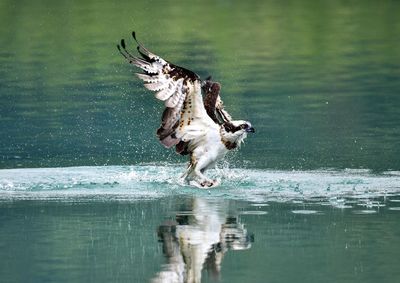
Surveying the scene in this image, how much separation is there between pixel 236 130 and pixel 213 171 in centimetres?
166

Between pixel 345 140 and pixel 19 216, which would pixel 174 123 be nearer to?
pixel 19 216

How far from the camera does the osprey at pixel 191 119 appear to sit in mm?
17031

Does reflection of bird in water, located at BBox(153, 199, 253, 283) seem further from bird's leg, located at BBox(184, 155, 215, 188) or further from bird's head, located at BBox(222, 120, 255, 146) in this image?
bird's head, located at BBox(222, 120, 255, 146)

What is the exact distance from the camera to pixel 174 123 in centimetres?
1752

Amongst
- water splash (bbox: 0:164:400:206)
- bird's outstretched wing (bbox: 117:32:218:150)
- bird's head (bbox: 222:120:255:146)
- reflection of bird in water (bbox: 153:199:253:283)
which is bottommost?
reflection of bird in water (bbox: 153:199:253:283)

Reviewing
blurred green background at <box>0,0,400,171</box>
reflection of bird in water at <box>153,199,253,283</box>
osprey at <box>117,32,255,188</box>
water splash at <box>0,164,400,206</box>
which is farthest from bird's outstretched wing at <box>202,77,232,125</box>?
blurred green background at <box>0,0,400,171</box>

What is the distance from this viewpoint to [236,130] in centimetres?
1720

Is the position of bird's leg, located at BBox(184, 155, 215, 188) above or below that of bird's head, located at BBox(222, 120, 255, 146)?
below

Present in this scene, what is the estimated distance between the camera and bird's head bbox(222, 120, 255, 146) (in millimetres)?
17125

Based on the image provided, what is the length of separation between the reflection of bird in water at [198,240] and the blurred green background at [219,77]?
3.62 meters

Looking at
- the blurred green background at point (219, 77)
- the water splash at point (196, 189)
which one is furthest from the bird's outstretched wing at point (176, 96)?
the blurred green background at point (219, 77)

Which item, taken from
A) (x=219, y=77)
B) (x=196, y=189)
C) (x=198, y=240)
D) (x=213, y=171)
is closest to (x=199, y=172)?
(x=196, y=189)

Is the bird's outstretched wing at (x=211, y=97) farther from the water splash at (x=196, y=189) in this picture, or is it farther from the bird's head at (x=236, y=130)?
the water splash at (x=196, y=189)

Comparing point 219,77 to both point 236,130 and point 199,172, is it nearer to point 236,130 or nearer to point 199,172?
point 199,172
